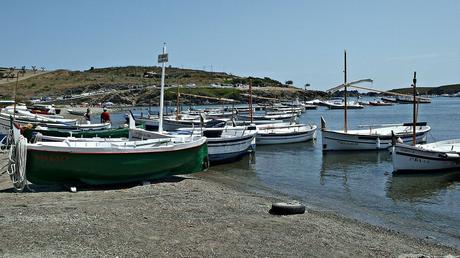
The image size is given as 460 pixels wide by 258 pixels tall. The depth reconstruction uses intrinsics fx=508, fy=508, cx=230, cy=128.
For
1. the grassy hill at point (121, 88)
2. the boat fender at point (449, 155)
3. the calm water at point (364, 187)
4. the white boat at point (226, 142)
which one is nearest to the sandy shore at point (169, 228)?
the calm water at point (364, 187)

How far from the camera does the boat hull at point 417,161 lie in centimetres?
2375

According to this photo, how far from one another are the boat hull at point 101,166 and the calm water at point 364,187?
13.3 ft

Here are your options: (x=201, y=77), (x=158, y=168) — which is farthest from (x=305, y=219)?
(x=201, y=77)

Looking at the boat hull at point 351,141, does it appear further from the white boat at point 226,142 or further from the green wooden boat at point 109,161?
the green wooden boat at point 109,161

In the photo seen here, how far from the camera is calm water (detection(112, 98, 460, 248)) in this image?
49.0 ft

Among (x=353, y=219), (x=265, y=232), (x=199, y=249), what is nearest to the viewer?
(x=199, y=249)

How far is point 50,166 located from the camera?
1477 cm

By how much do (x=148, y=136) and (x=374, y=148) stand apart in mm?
19092

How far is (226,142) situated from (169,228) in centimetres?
1513

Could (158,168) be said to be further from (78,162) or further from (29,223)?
(29,223)

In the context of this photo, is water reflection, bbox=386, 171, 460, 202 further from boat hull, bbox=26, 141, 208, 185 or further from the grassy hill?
the grassy hill

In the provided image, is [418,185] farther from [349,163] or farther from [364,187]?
[349,163]

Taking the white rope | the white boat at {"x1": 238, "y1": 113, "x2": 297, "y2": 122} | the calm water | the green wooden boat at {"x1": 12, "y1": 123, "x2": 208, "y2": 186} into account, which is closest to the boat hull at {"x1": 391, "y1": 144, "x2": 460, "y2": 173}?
the calm water

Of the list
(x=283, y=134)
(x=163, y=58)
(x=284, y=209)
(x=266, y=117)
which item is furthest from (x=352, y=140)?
(x=266, y=117)
